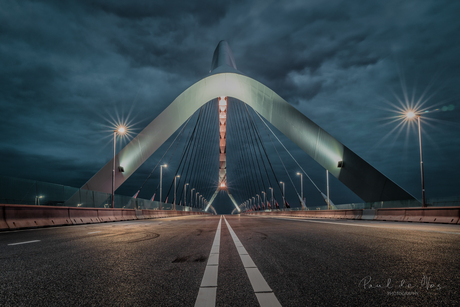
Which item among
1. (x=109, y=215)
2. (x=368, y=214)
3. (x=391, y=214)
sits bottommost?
(x=368, y=214)

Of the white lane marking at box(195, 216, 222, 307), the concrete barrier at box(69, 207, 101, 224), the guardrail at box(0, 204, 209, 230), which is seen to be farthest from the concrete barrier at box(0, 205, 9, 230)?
the white lane marking at box(195, 216, 222, 307)

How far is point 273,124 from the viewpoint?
112 ft

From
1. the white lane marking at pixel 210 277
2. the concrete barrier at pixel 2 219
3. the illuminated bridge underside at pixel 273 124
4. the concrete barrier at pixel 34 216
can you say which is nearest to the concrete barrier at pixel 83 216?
the concrete barrier at pixel 34 216

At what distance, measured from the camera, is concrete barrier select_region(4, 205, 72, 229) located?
10086 mm

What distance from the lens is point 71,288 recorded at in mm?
2719

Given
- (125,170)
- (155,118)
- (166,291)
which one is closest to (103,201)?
(125,170)

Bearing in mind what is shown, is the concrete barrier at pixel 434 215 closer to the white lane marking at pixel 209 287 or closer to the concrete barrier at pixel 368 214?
the concrete barrier at pixel 368 214

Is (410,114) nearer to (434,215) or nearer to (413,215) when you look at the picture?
(413,215)

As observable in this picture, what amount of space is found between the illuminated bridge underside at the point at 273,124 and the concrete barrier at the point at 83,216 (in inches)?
603

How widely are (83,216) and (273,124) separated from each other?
920 inches

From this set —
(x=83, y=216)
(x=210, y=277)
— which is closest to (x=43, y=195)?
(x=83, y=216)

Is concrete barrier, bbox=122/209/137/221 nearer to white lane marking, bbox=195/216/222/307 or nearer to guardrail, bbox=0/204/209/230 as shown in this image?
guardrail, bbox=0/204/209/230

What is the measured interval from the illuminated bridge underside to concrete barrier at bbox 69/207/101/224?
1531 centimetres

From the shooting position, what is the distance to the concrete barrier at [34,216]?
33.1ft
